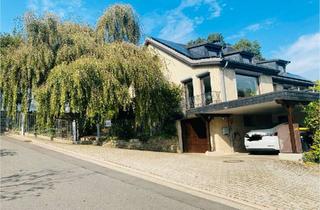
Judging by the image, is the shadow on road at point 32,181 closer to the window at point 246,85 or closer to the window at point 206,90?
the window at point 206,90

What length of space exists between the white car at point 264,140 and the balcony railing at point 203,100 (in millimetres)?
3641

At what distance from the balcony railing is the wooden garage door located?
3.45 feet

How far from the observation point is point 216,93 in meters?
17.6

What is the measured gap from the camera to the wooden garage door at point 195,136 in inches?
749

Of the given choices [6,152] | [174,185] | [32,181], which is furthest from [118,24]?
[174,185]

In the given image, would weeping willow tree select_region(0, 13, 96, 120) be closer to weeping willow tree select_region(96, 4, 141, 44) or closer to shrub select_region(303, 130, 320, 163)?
weeping willow tree select_region(96, 4, 141, 44)

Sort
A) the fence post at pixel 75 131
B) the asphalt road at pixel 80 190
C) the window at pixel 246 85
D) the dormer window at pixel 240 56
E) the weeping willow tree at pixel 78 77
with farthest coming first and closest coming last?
the dormer window at pixel 240 56 → the window at pixel 246 85 → the fence post at pixel 75 131 → the weeping willow tree at pixel 78 77 → the asphalt road at pixel 80 190

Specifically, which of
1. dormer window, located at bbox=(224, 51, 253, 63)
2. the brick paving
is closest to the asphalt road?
the brick paving

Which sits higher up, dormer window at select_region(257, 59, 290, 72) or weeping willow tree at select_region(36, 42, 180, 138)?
dormer window at select_region(257, 59, 290, 72)

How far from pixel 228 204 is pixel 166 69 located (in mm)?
15171

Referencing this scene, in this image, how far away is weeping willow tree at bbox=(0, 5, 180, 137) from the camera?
14547 mm

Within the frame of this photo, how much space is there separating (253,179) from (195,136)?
1134cm

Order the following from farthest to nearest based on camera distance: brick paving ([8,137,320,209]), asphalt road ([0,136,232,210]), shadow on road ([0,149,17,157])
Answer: shadow on road ([0,149,17,157]), brick paving ([8,137,320,209]), asphalt road ([0,136,232,210])

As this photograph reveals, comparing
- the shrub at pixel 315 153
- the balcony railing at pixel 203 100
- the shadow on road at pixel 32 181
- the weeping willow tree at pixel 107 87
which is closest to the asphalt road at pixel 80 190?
the shadow on road at pixel 32 181
